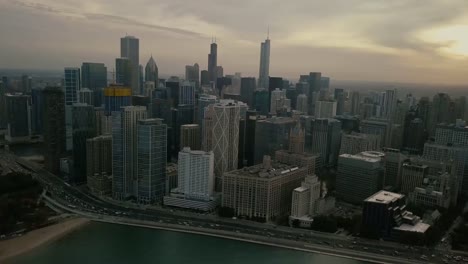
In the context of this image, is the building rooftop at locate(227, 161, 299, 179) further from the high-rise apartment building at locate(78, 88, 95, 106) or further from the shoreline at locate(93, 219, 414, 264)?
the high-rise apartment building at locate(78, 88, 95, 106)

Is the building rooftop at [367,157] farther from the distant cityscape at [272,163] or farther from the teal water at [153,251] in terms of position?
the teal water at [153,251]

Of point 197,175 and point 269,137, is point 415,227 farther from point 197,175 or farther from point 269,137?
point 269,137

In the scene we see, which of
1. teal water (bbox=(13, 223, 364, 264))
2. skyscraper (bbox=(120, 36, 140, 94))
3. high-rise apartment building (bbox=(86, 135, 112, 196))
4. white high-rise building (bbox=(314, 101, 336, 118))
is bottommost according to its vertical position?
teal water (bbox=(13, 223, 364, 264))

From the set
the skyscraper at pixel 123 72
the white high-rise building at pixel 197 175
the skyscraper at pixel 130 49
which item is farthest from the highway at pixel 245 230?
the skyscraper at pixel 130 49

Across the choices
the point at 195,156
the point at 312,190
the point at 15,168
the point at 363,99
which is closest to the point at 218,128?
the point at 195,156

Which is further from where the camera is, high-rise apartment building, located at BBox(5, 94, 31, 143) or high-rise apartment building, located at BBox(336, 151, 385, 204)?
high-rise apartment building, located at BBox(5, 94, 31, 143)

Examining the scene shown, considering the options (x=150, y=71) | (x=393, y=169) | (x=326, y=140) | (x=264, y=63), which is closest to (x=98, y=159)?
(x=326, y=140)

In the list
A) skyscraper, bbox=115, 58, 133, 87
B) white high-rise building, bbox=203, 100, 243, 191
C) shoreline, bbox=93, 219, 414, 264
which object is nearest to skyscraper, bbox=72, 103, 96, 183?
shoreline, bbox=93, 219, 414, 264
